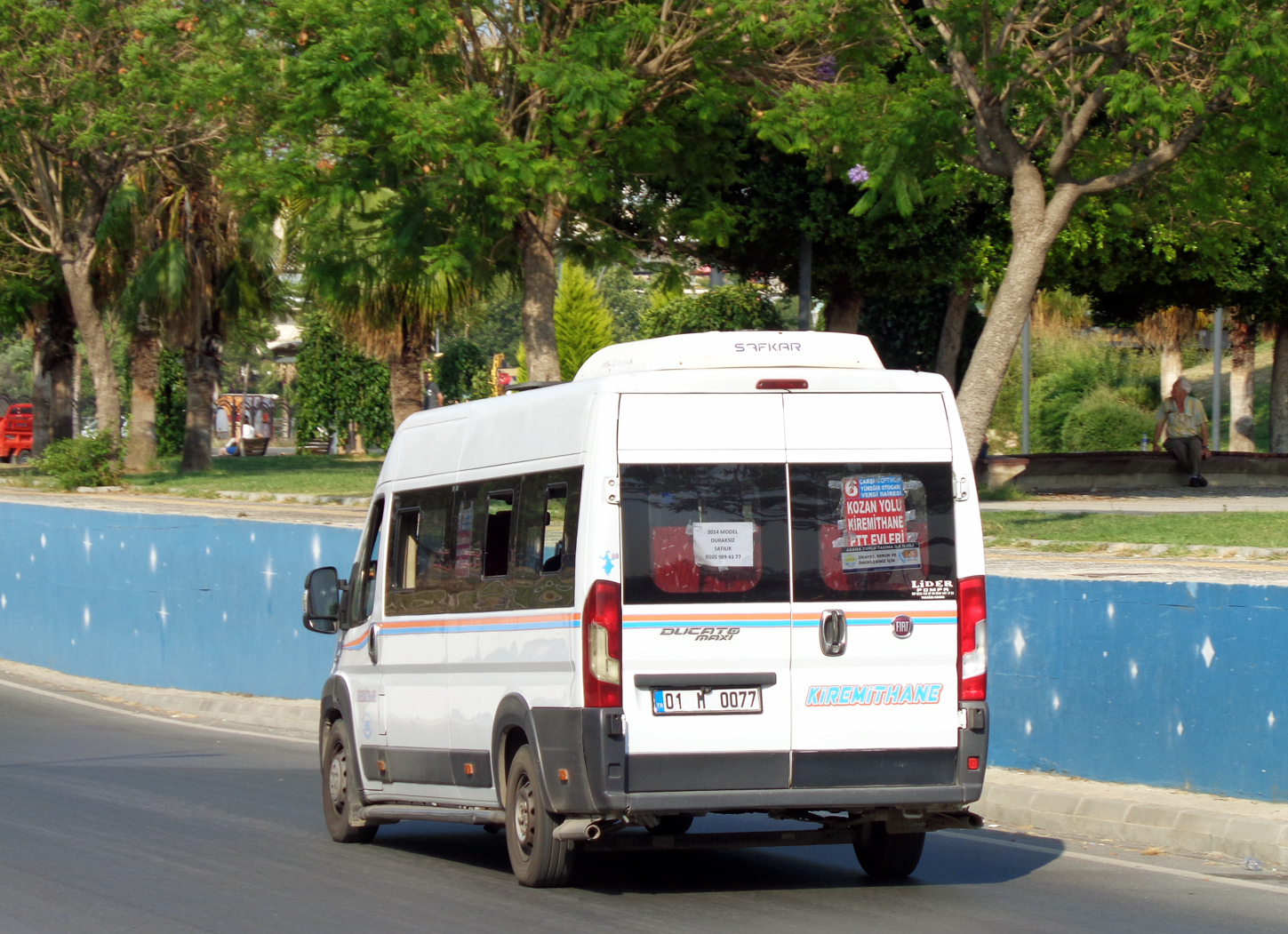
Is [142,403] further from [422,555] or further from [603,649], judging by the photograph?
[603,649]

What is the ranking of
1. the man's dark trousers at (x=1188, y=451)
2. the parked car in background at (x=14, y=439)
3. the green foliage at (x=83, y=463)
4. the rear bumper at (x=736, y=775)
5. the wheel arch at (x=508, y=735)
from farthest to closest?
the parked car in background at (x=14, y=439)
the green foliage at (x=83, y=463)
the man's dark trousers at (x=1188, y=451)
the wheel arch at (x=508, y=735)
the rear bumper at (x=736, y=775)

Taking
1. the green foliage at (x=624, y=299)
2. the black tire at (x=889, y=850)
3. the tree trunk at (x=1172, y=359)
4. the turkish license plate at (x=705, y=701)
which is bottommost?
the black tire at (x=889, y=850)

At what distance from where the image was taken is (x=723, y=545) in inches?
291

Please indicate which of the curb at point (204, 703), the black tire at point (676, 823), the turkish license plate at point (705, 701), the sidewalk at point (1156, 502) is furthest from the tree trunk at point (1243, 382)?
the turkish license plate at point (705, 701)

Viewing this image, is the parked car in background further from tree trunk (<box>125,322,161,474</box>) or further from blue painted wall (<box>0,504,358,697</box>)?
blue painted wall (<box>0,504,358,697</box>)

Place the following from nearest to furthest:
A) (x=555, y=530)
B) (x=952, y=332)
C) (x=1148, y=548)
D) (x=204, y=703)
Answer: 1. (x=555, y=530)
2. (x=204, y=703)
3. (x=1148, y=548)
4. (x=952, y=332)

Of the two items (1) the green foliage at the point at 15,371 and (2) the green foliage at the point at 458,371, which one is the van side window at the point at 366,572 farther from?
(1) the green foliage at the point at 15,371

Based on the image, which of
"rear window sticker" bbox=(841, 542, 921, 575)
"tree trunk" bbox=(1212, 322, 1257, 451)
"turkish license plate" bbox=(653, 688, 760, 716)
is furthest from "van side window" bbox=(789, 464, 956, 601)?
"tree trunk" bbox=(1212, 322, 1257, 451)

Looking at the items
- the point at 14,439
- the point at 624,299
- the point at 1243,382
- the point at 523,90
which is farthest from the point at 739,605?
the point at 624,299

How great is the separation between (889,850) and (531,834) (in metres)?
1.72

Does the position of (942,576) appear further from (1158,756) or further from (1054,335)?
(1054,335)

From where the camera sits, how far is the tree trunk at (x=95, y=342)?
35.8 meters

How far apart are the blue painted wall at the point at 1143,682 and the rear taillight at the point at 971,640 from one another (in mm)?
2745

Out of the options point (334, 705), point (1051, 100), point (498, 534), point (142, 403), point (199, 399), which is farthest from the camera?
point (199, 399)
